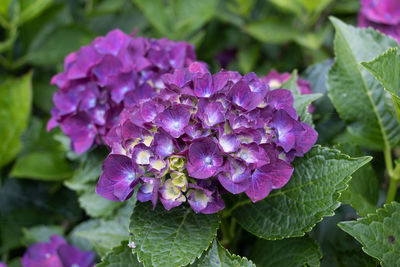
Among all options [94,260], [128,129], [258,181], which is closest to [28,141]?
[94,260]

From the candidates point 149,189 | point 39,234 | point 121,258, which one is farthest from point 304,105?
point 39,234

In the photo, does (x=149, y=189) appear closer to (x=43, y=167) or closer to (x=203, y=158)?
(x=203, y=158)

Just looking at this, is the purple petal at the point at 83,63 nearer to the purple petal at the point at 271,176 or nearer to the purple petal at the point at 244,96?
the purple petal at the point at 244,96

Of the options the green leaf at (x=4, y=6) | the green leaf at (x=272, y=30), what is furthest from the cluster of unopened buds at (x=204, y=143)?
the green leaf at (x=4, y=6)

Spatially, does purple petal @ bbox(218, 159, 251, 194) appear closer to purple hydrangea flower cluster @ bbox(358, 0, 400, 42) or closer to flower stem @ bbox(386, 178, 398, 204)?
flower stem @ bbox(386, 178, 398, 204)

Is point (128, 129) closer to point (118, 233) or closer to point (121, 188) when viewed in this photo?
point (121, 188)

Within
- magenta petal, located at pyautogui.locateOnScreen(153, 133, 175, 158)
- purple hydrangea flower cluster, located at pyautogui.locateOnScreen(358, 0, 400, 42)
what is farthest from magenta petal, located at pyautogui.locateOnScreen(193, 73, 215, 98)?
purple hydrangea flower cluster, located at pyautogui.locateOnScreen(358, 0, 400, 42)
